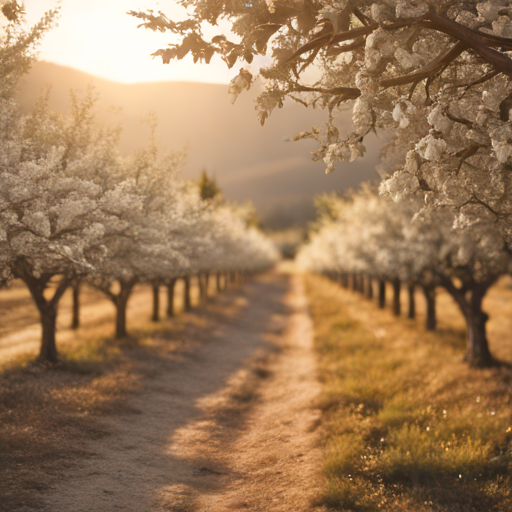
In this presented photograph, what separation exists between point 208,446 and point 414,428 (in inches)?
208

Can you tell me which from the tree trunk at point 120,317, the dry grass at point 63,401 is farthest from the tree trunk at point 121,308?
the dry grass at point 63,401

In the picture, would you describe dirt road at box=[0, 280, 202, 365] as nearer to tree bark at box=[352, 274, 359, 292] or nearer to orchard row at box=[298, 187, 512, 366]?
orchard row at box=[298, 187, 512, 366]

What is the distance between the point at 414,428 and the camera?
11.2 meters

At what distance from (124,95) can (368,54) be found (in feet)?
36.5

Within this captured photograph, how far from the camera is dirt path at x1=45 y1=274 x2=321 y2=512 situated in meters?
7.65

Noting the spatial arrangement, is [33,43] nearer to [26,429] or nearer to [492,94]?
[26,429]

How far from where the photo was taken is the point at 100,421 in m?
11.2

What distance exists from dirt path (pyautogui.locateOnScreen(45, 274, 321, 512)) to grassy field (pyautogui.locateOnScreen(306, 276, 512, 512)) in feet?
2.65

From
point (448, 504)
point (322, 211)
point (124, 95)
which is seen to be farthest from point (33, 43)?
point (322, 211)

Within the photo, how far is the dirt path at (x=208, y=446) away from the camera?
7648 millimetres

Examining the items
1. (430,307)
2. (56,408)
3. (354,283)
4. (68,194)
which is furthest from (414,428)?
(354,283)

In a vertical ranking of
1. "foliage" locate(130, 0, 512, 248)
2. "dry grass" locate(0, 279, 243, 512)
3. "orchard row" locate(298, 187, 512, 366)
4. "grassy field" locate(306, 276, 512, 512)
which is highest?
"foliage" locate(130, 0, 512, 248)

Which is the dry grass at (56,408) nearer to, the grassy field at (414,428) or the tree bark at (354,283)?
the grassy field at (414,428)

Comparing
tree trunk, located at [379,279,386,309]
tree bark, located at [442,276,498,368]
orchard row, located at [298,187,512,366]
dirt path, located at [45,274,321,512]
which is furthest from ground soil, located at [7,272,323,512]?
tree trunk, located at [379,279,386,309]
